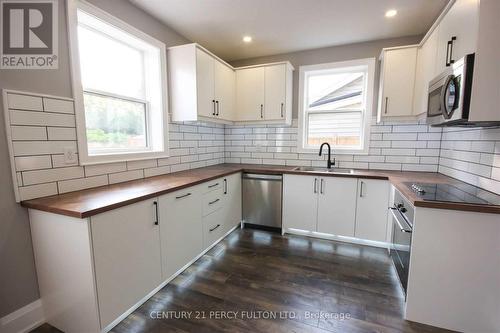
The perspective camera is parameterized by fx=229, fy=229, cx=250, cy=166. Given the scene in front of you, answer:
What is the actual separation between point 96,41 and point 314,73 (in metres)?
2.50

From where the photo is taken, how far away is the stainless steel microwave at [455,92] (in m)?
1.34

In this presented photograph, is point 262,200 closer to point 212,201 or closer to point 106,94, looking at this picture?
point 212,201

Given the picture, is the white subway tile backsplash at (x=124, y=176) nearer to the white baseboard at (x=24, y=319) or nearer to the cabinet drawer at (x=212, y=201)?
the cabinet drawer at (x=212, y=201)

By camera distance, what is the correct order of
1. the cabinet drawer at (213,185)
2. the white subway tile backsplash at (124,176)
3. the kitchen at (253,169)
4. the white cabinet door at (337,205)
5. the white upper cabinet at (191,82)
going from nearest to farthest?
1. the kitchen at (253,169)
2. the white subway tile backsplash at (124,176)
3. the cabinet drawer at (213,185)
4. the white upper cabinet at (191,82)
5. the white cabinet door at (337,205)

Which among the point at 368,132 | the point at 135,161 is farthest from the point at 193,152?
the point at 368,132

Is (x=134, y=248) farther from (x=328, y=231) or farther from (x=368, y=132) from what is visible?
(x=368, y=132)

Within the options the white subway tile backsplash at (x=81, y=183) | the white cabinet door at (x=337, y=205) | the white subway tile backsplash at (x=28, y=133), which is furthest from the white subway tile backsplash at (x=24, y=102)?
the white cabinet door at (x=337, y=205)

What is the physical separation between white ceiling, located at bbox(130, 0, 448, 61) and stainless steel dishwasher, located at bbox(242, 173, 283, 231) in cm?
167

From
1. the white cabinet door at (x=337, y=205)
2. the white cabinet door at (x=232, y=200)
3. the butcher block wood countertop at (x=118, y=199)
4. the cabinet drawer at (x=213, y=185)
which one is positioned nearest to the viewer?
the butcher block wood countertop at (x=118, y=199)

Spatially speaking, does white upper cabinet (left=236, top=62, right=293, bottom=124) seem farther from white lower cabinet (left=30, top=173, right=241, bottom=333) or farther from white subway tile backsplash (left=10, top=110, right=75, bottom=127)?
white subway tile backsplash (left=10, top=110, right=75, bottom=127)

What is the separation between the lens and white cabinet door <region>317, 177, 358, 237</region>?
257 cm

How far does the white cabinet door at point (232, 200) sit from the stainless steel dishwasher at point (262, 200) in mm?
108
